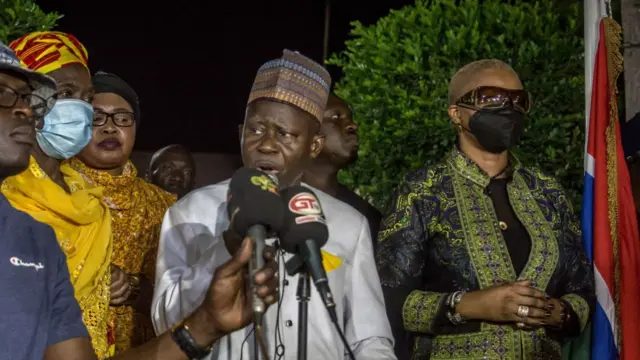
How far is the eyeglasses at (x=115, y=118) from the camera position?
5711 mm

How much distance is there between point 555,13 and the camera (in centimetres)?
799

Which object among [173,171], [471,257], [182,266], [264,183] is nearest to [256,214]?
[264,183]

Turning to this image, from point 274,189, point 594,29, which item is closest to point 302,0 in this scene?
point 594,29

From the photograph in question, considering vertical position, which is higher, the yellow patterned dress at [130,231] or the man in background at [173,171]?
the man in background at [173,171]

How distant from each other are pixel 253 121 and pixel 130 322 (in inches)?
61.9

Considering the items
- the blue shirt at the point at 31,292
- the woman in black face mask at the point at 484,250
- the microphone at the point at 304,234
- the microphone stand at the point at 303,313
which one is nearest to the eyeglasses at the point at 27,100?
the blue shirt at the point at 31,292

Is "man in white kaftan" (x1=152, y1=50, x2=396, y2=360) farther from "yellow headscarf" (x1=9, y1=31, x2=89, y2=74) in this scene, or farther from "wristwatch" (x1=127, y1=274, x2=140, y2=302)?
"wristwatch" (x1=127, y1=274, x2=140, y2=302)

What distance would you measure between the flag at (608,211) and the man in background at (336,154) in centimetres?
142

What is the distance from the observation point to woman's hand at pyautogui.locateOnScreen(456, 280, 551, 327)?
16.1ft

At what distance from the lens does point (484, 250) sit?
16.9 ft

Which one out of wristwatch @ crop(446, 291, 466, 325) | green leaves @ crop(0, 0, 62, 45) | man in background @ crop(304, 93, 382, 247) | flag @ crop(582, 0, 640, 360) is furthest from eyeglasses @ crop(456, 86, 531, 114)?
green leaves @ crop(0, 0, 62, 45)

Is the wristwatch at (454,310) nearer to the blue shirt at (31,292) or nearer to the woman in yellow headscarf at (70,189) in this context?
the woman in yellow headscarf at (70,189)

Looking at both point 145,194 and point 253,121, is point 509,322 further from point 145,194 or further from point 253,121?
point 145,194

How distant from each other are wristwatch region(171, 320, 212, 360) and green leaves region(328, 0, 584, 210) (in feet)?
13.8
